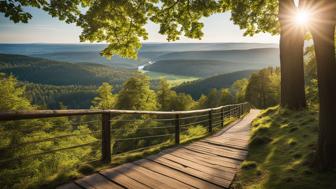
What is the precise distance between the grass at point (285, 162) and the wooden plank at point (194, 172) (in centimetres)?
23

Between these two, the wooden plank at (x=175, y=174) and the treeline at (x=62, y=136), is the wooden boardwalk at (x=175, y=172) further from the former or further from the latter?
the treeline at (x=62, y=136)

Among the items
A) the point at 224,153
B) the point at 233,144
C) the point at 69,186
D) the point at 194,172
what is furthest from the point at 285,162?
the point at 69,186

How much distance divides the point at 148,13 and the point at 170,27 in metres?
1.29

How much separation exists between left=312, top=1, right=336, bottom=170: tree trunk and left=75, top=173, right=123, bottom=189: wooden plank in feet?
12.2

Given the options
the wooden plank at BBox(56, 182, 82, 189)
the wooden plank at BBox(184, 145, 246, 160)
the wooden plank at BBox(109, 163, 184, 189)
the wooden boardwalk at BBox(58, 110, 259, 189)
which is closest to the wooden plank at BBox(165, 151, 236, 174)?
the wooden boardwalk at BBox(58, 110, 259, 189)

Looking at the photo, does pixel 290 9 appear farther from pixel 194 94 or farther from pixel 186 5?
pixel 194 94

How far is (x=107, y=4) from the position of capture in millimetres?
9133

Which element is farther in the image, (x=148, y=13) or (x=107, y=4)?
(x=148, y=13)

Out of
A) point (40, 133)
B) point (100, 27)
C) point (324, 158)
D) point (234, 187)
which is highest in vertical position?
point (100, 27)

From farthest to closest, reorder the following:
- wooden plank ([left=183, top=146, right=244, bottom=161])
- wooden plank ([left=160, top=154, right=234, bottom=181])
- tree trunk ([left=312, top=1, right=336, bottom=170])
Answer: wooden plank ([left=183, top=146, right=244, bottom=161]), wooden plank ([left=160, top=154, right=234, bottom=181]), tree trunk ([left=312, top=1, right=336, bottom=170])

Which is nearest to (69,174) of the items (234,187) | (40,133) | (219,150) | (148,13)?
(234,187)

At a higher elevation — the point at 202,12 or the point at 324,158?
the point at 202,12

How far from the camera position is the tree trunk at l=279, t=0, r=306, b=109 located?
1209cm

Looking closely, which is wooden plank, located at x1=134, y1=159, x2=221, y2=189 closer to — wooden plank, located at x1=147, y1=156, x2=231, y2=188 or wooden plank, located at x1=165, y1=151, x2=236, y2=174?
wooden plank, located at x1=147, y1=156, x2=231, y2=188
